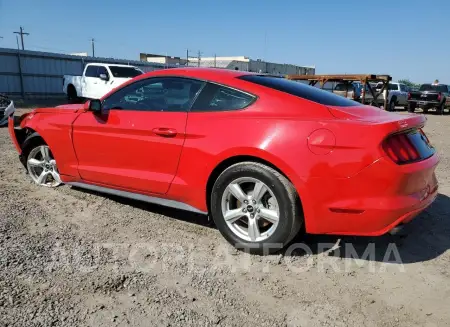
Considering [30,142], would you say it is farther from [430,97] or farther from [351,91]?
[430,97]

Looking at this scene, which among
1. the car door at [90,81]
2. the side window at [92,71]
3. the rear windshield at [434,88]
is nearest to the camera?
the car door at [90,81]

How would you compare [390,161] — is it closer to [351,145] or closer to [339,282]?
[351,145]

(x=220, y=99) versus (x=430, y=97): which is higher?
(x=220, y=99)

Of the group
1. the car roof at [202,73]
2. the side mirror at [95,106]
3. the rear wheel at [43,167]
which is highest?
the car roof at [202,73]

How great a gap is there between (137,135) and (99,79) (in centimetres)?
1445

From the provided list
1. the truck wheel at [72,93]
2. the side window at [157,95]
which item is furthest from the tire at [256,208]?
the truck wheel at [72,93]

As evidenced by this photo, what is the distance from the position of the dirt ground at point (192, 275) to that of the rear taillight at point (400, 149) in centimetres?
87

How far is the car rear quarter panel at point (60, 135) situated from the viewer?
161 inches

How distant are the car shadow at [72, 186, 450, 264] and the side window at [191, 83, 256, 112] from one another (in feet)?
3.36

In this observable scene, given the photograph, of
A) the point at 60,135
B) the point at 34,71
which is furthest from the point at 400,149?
the point at 34,71

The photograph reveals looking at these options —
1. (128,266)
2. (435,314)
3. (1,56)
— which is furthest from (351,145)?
(1,56)

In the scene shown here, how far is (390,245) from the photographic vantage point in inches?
132

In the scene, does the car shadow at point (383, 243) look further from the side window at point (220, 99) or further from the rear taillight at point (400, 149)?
the side window at point (220, 99)

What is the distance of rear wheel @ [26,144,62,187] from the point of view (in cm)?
451
